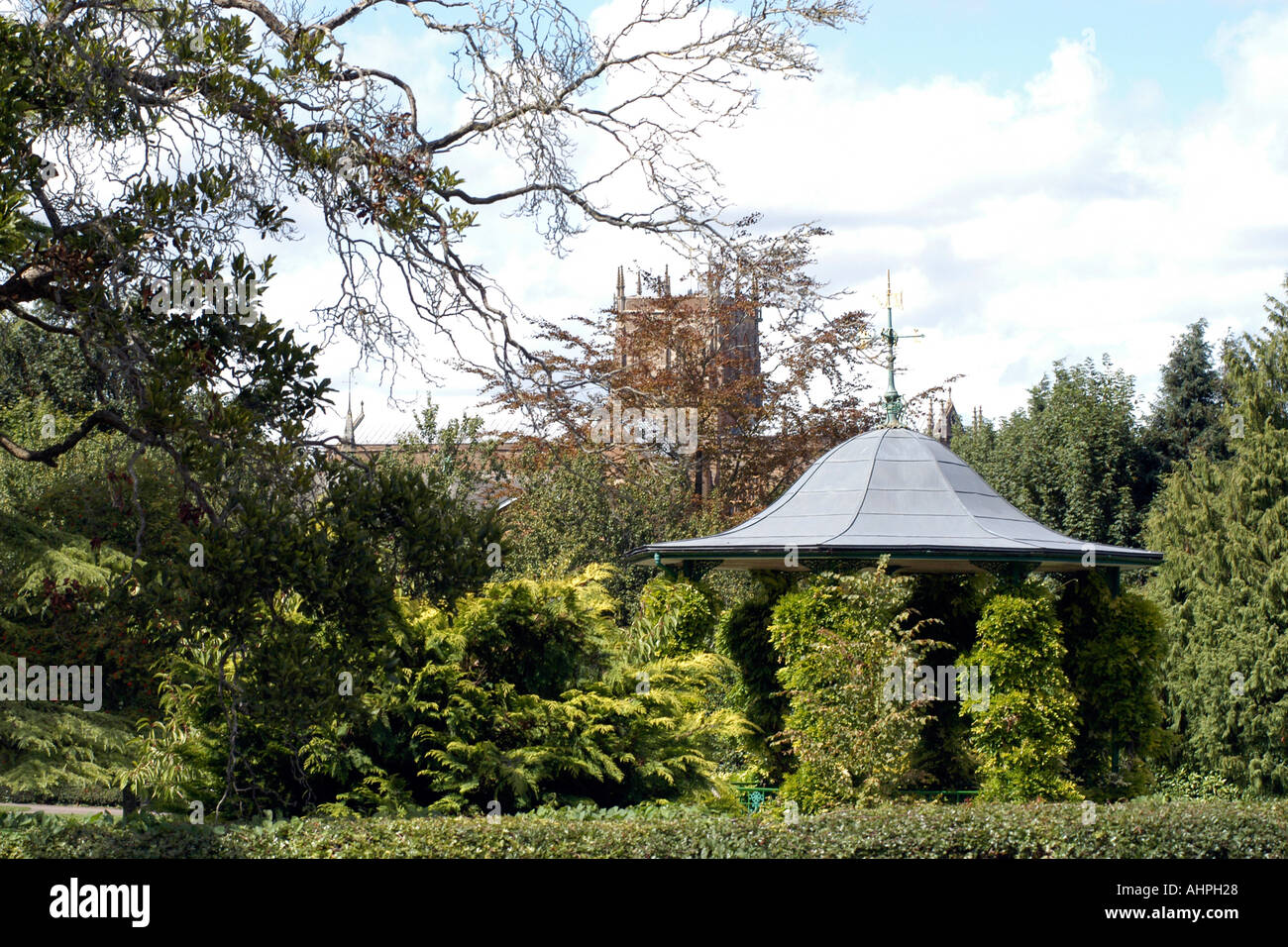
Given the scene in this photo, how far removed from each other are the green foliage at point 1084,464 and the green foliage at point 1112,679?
1470 centimetres

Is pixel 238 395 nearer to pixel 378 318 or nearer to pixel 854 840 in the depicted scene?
pixel 378 318

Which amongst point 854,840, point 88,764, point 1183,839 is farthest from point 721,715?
point 88,764

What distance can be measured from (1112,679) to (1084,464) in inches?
633

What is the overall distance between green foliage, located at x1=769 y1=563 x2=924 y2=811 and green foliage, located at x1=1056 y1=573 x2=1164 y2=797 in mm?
3317

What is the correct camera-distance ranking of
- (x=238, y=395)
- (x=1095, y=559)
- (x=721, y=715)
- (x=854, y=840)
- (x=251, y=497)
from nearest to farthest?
(x=251, y=497)
(x=238, y=395)
(x=854, y=840)
(x=721, y=715)
(x=1095, y=559)

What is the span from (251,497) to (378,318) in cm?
217

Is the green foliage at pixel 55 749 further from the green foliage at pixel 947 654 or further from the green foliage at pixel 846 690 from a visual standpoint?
the green foliage at pixel 947 654

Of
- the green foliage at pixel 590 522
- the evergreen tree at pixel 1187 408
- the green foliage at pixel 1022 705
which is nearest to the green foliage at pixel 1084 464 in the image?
the evergreen tree at pixel 1187 408

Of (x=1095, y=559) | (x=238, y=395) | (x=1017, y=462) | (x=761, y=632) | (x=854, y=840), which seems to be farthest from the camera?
(x=1017, y=462)

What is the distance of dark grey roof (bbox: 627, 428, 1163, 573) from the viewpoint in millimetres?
12891

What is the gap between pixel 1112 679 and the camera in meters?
14.7

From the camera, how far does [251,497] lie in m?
6.35

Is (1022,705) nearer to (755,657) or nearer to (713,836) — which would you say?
(755,657)

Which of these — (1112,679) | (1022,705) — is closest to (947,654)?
(1112,679)
